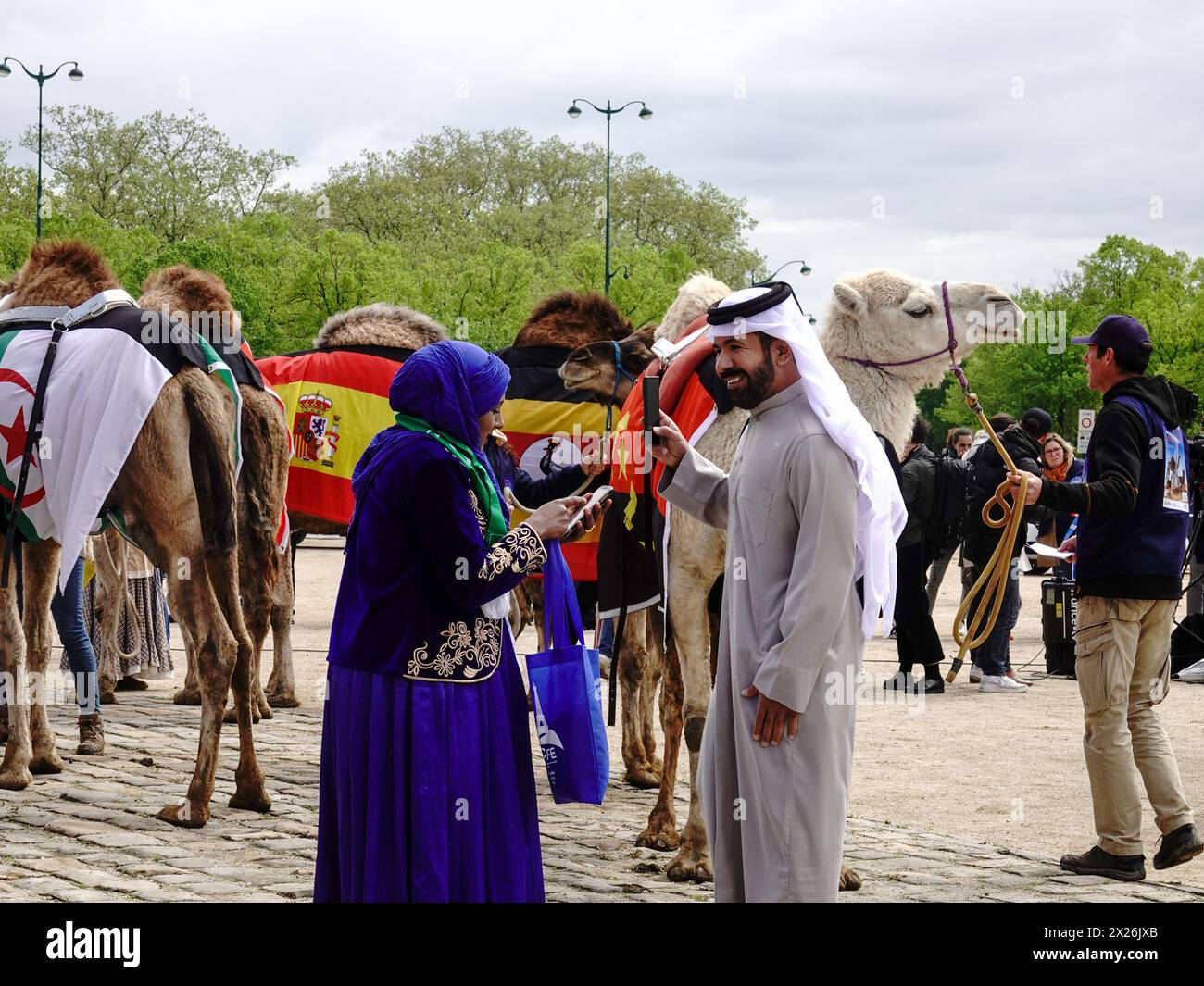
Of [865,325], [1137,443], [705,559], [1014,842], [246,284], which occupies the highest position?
[246,284]

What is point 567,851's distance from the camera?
6.91 metres

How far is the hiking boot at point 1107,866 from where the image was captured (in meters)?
6.53

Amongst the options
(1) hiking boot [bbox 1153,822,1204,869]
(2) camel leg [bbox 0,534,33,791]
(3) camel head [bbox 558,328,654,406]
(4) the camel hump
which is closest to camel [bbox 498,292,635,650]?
(3) camel head [bbox 558,328,654,406]

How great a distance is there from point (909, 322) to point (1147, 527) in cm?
139

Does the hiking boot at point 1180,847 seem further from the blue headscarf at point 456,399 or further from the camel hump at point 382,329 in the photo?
the camel hump at point 382,329

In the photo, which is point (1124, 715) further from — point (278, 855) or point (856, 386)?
point (278, 855)

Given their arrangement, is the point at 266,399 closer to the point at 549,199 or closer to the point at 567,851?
the point at 567,851

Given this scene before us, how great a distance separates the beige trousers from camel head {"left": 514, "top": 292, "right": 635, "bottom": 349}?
13.7 ft

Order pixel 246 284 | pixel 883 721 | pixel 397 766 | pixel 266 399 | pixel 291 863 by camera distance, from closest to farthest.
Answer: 1. pixel 397 766
2. pixel 291 863
3. pixel 266 399
4. pixel 883 721
5. pixel 246 284

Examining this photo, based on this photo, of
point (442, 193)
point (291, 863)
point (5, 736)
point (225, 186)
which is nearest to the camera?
point (291, 863)

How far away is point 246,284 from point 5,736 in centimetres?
2730

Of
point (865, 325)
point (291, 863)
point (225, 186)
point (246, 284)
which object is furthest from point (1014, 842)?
point (225, 186)

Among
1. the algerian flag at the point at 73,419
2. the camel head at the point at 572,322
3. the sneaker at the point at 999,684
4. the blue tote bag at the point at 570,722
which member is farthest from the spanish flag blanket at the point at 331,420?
the blue tote bag at the point at 570,722

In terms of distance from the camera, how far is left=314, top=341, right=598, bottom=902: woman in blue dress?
4590 mm
